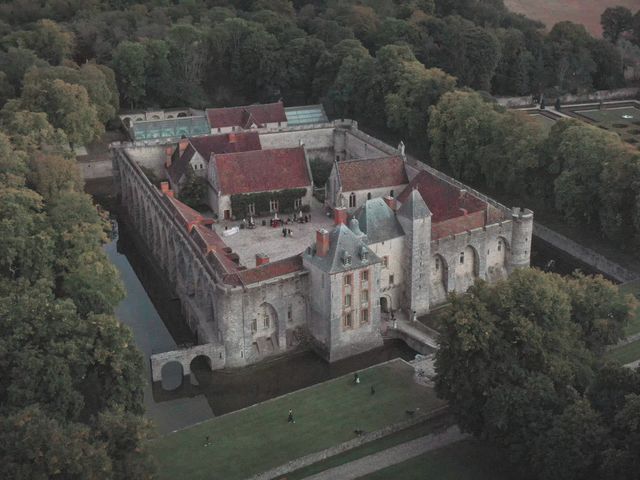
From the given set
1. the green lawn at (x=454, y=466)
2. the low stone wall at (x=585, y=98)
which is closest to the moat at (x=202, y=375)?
the green lawn at (x=454, y=466)

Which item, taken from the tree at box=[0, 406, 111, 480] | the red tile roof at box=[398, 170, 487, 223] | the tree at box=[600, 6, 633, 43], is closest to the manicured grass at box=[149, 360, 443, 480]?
the tree at box=[0, 406, 111, 480]

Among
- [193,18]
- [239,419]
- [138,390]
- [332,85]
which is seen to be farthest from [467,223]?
[193,18]

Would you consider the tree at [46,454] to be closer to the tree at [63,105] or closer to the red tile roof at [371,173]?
the red tile roof at [371,173]

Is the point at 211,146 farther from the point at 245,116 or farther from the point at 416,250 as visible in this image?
the point at 416,250

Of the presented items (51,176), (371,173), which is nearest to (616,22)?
(371,173)

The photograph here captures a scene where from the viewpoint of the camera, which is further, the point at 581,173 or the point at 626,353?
the point at 581,173
